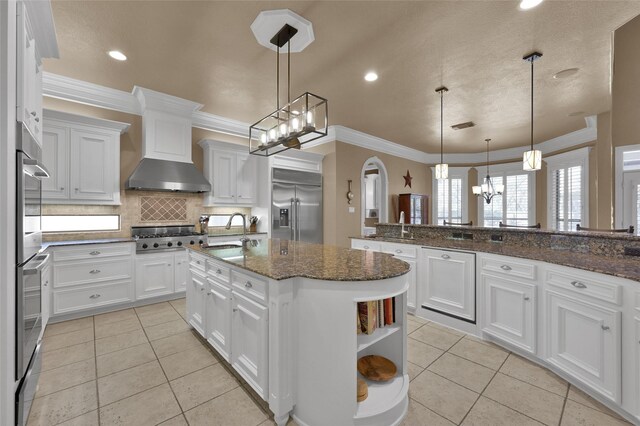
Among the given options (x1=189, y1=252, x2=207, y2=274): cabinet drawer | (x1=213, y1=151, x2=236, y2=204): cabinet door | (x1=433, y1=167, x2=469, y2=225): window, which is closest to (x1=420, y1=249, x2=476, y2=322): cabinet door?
(x1=189, y1=252, x2=207, y2=274): cabinet drawer

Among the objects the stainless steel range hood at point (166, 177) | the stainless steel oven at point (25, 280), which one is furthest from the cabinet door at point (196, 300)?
the stainless steel range hood at point (166, 177)

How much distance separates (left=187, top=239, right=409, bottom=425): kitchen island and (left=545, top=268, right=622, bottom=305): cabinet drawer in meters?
1.20

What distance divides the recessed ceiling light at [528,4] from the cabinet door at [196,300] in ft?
11.1

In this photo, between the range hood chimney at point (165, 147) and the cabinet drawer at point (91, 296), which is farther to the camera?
the range hood chimney at point (165, 147)

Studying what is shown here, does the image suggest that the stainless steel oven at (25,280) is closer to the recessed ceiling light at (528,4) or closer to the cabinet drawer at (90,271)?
the cabinet drawer at (90,271)

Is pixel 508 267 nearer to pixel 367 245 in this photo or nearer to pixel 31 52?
pixel 367 245

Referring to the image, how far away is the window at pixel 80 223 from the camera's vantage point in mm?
3504

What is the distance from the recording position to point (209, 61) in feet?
9.77

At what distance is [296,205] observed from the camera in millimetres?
5102

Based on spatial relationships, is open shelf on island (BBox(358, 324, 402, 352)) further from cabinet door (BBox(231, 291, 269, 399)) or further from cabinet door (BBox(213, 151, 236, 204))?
cabinet door (BBox(213, 151, 236, 204))

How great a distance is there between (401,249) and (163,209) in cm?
357

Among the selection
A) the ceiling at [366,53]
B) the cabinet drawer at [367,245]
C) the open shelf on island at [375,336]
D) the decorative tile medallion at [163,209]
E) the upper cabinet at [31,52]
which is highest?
the ceiling at [366,53]

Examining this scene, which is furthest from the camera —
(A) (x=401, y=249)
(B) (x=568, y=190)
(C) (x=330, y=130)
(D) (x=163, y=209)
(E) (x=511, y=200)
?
(E) (x=511, y=200)

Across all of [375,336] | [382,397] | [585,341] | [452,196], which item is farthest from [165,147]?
[452,196]
